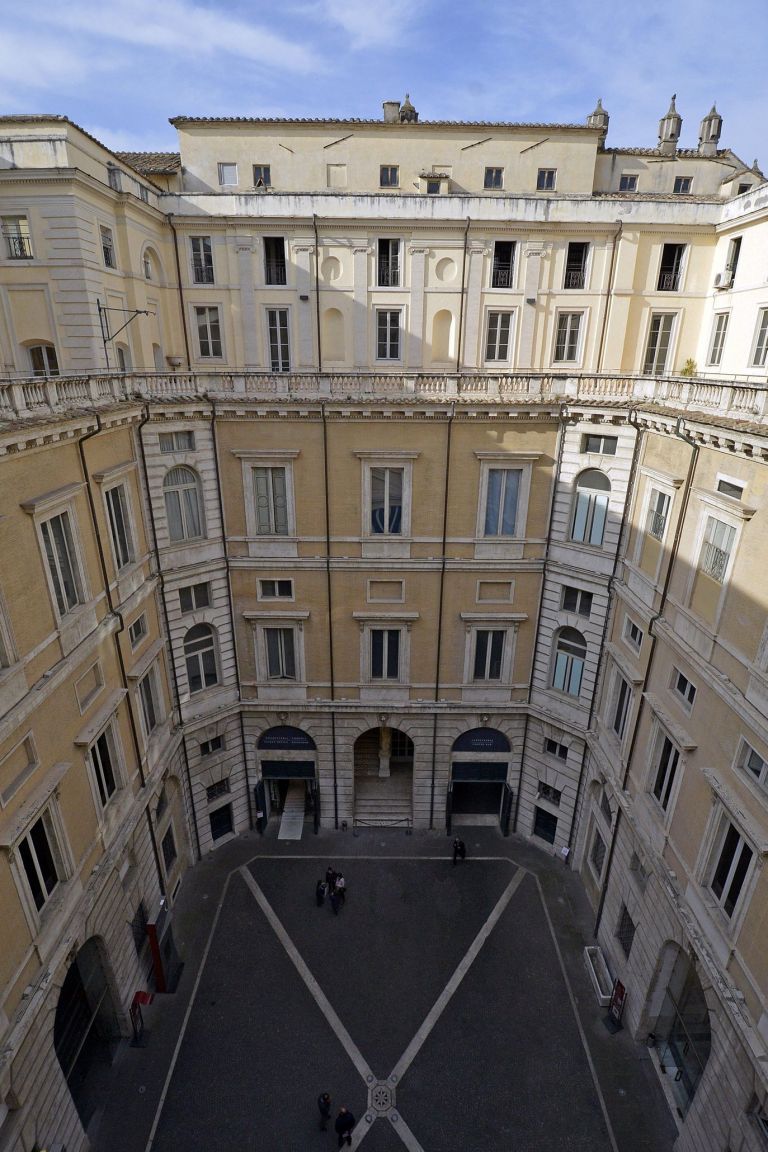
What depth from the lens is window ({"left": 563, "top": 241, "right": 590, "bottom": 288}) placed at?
30125mm

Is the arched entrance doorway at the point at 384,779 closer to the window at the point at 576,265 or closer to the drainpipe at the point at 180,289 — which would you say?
the drainpipe at the point at 180,289

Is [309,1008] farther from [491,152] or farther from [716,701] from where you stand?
[491,152]

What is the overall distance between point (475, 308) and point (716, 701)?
2273 centimetres

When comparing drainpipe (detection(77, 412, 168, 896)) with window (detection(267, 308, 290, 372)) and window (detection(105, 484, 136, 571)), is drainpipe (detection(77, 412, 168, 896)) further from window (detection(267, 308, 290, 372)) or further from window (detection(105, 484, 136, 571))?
window (detection(267, 308, 290, 372))

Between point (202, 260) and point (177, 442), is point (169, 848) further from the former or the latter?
point (202, 260)

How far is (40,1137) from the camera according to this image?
13273 mm

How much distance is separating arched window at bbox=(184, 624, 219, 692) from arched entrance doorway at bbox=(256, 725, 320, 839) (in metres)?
3.49

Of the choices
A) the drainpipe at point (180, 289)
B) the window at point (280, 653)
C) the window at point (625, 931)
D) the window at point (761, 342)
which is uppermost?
the drainpipe at point (180, 289)

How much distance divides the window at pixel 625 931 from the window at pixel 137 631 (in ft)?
57.9

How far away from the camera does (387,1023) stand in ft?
61.7

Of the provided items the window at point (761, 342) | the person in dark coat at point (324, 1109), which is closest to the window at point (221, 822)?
the person in dark coat at point (324, 1109)

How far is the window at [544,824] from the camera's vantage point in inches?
994

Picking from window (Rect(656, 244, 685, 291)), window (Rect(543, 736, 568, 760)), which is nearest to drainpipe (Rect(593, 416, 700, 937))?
window (Rect(543, 736, 568, 760))

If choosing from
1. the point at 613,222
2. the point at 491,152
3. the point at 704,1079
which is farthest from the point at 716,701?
the point at 491,152
